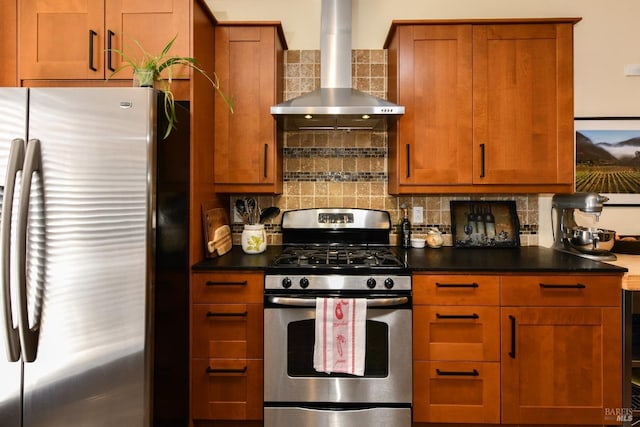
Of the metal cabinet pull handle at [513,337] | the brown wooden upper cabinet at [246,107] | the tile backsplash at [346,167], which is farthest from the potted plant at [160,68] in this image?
the metal cabinet pull handle at [513,337]

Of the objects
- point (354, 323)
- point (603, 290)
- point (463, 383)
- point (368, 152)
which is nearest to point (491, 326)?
point (463, 383)

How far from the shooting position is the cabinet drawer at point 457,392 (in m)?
1.81

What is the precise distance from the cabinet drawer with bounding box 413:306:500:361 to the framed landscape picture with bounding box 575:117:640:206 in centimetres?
132

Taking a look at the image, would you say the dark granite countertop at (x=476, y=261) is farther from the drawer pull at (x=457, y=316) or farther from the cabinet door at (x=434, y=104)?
the cabinet door at (x=434, y=104)

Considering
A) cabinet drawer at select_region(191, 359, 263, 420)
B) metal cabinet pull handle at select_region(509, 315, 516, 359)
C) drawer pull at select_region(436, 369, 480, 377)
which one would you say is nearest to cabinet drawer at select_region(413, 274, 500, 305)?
metal cabinet pull handle at select_region(509, 315, 516, 359)

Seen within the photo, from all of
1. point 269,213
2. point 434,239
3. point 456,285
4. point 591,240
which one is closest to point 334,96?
point 269,213

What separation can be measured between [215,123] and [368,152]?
1045 mm

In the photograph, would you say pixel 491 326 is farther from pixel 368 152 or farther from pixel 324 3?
pixel 324 3

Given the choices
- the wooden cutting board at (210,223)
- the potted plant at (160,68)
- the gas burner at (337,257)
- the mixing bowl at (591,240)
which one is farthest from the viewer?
the mixing bowl at (591,240)

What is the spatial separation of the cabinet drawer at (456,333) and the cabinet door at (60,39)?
209cm

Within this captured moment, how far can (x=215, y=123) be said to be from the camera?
2184 millimetres

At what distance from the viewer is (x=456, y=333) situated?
1823mm

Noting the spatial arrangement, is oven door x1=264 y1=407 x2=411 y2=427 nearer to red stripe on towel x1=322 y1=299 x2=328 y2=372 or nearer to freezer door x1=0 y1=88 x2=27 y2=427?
red stripe on towel x1=322 y1=299 x2=328 y2=372

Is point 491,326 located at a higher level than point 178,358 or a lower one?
higher
